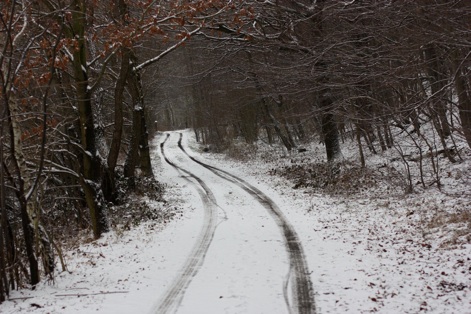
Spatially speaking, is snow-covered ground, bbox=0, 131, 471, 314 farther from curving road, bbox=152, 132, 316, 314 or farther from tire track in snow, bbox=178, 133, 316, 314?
tire track in snow, bbox=178, 133, 316, 314

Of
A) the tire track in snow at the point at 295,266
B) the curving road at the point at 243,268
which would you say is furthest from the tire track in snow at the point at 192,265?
the tire track in snow at the point at 295,266

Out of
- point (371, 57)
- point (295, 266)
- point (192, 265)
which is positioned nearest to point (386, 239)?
point (295, 266)

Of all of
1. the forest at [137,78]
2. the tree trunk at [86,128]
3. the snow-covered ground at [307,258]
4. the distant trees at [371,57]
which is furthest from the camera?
the tree trunk at [86,128]

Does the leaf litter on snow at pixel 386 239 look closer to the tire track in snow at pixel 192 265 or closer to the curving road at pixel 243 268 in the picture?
the curving road at pixel 243 268

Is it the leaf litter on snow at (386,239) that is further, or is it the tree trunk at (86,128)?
the tree trunk at (86,128)

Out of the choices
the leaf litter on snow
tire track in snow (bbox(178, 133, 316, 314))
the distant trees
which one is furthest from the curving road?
the distant trees

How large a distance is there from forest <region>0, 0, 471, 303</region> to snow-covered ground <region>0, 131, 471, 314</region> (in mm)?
887

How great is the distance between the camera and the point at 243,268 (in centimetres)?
779

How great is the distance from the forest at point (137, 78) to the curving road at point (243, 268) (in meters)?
2.90

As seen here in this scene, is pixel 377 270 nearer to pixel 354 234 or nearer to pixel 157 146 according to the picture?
pixel 354 234

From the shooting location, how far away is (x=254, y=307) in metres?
5.98

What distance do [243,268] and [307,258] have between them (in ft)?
4.68

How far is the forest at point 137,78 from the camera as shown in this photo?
24.1 ft

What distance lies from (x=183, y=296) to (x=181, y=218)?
258 inches
